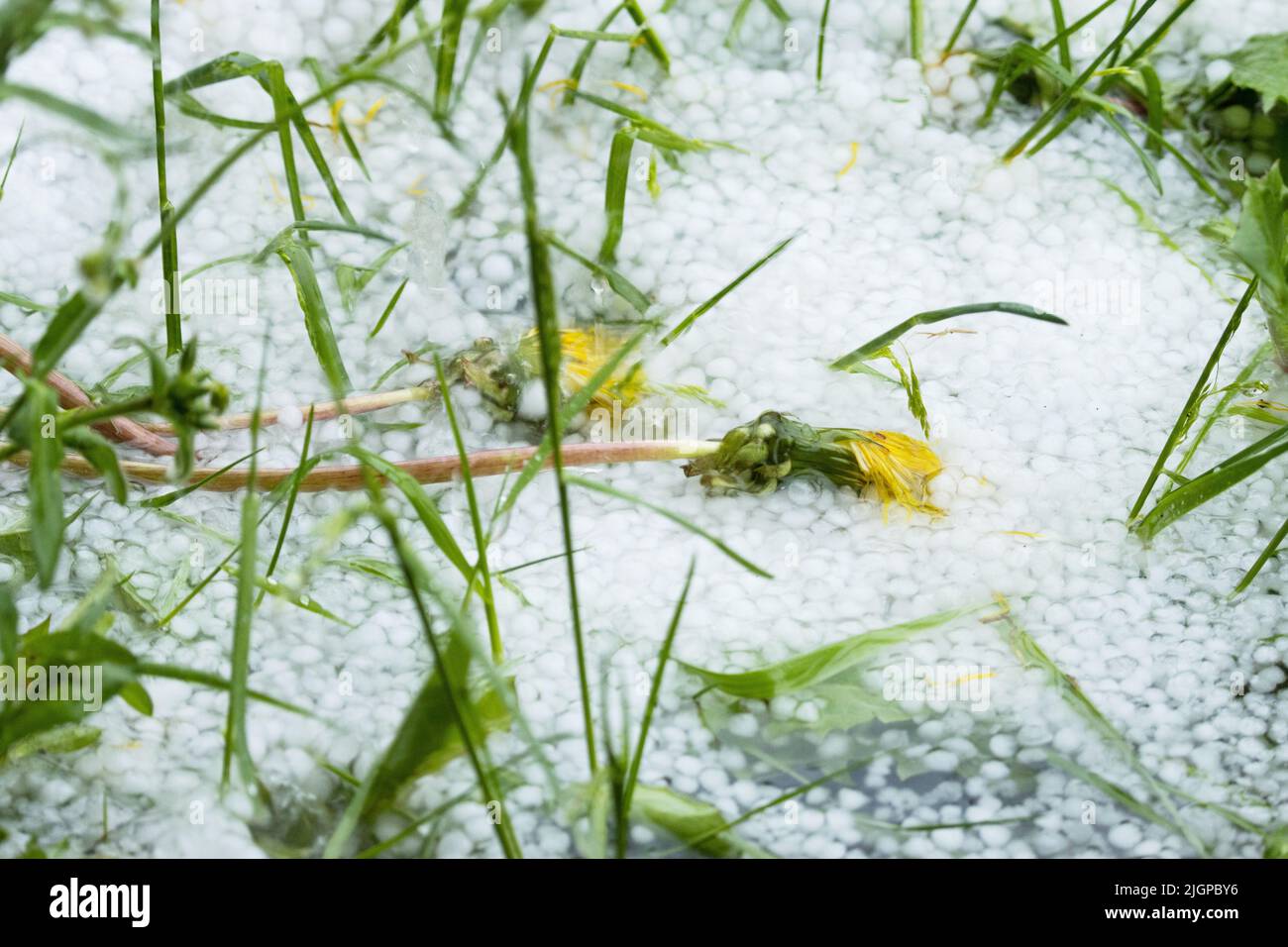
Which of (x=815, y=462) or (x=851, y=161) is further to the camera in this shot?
(x=851, y=161)

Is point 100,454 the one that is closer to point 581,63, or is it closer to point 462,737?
point 462,737

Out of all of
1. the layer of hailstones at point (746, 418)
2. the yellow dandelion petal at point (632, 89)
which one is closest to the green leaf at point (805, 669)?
the layer of hailstones at point (746, 418)

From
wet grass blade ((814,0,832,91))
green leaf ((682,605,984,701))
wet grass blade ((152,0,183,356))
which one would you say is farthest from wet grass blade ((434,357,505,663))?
wet grass blade ((814,0,832,91))

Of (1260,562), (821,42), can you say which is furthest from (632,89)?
(1260,562)
